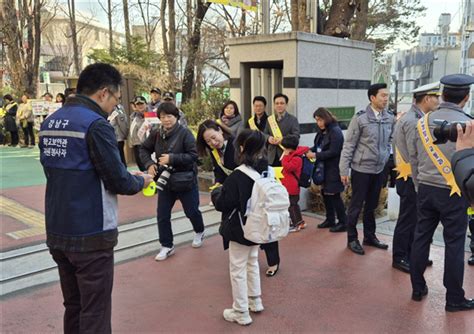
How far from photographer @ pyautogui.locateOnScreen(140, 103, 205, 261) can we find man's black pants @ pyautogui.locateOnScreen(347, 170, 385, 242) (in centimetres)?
175

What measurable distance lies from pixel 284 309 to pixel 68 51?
4717 cm

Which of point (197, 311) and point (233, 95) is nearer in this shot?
point (197, 311)

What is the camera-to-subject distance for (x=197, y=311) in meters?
3.56

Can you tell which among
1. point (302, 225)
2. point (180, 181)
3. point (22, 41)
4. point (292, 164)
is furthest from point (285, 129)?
point (22, 41)

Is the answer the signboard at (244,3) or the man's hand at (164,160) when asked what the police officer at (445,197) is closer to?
the man's hand at (164,160)

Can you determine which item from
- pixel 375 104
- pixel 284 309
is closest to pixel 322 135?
pixel 375 104

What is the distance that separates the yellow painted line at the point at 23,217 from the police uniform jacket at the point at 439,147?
4557 mm

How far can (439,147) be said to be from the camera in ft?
11.0

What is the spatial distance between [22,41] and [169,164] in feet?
56.2

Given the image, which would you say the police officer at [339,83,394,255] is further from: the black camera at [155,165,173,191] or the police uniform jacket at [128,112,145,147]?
the police uniform jacket at [128,112,145,147]

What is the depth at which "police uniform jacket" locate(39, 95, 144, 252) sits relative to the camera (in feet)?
7.89

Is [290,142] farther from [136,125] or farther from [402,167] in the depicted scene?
[136,125]

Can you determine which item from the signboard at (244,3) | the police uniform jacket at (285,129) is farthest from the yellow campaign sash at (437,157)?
the signboard at (244,3)

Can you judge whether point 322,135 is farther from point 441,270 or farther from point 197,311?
point 197,311
